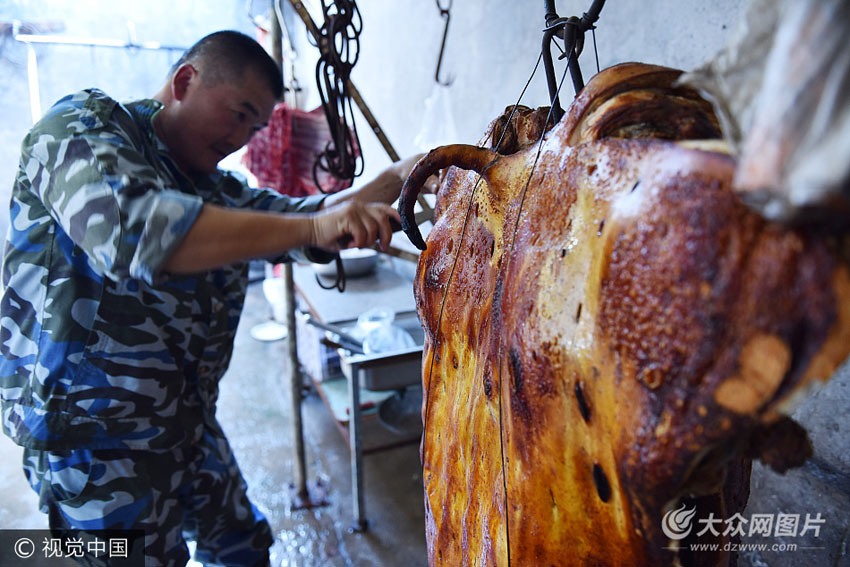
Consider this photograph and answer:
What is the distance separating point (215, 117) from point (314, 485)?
2.49 meters

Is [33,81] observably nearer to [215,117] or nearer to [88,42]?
[88,42]

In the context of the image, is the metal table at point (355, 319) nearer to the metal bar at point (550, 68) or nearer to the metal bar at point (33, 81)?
the metal bar at point (550, 68)

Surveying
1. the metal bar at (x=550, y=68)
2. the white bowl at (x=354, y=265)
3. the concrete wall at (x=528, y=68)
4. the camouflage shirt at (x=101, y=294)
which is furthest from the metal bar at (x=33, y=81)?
→ the metal bar at (x=550, y=68)

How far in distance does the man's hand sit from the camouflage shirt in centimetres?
28

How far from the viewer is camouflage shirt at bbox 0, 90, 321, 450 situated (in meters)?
1.18

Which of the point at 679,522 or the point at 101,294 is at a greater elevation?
the point at 101,294

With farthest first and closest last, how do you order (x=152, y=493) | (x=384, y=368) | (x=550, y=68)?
(x=384, y=368) → (x=152, y=493) → (x=550, y=68)

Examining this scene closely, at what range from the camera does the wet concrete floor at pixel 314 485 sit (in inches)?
111

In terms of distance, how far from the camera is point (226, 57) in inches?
68.7

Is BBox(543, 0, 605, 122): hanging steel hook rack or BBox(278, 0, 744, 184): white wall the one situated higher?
BBox(278, 0, 744, 184): white wall

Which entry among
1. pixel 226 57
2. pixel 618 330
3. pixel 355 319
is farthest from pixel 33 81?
pixel 618 330

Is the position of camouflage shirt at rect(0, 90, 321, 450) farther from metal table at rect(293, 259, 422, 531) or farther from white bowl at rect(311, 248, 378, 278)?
white bowl at rect(311, 248, 378, 278)

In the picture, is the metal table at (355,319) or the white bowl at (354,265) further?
the white bowl at (354,265)

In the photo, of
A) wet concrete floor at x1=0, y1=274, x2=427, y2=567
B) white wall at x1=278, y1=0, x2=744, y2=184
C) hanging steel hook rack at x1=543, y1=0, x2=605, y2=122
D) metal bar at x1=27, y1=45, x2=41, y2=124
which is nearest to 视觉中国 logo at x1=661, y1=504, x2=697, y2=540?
hanging steel hook rack at x1=543, y1=0, x2=605, y2=122
